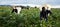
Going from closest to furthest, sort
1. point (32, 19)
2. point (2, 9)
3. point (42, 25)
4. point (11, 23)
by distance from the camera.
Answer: point (42, 25)
point (11, 23)
point (32, 19)
point (2, 9)

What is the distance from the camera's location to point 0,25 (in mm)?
2488

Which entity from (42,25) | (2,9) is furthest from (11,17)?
(2,9)

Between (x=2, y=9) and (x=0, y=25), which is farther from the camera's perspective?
(x=2, y=9)

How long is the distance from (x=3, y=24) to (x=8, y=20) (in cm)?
9

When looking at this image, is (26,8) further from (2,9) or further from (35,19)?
(35,19)

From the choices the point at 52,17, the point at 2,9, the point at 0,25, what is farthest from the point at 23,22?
the point at 2,9

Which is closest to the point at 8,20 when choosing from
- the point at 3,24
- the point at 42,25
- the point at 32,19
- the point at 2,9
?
the point at 3,24

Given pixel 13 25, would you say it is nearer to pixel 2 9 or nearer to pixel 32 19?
pixel 32 19

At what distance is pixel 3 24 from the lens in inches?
97.1

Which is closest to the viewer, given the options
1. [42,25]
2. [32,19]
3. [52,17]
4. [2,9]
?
[42,25]

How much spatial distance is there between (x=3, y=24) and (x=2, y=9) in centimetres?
95

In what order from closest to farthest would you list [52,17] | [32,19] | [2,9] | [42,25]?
1. [42,25]
2. [32,19]
3. [52,17]
4. [2,9]

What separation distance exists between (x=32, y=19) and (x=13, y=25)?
302 millimetres

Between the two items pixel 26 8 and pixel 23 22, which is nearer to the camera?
pixel 23 22
